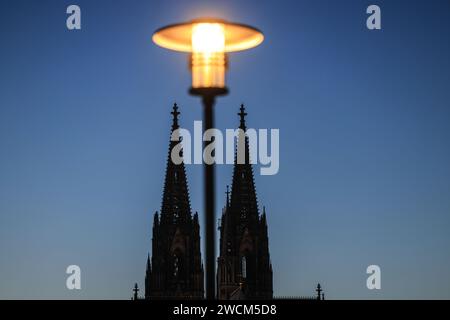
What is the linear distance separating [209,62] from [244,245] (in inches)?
2489

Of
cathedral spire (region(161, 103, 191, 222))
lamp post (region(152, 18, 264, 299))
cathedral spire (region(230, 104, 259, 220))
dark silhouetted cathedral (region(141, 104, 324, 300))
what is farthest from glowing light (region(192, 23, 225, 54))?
cathedral spire (region(230, 104, 259, 220))

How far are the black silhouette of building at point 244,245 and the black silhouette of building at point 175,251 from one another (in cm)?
203

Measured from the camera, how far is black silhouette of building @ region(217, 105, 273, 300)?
7425 cm

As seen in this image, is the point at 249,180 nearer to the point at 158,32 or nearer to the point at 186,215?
the point at 186,215

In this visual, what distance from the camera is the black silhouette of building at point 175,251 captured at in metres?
72.6

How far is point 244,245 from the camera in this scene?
74.5 meters

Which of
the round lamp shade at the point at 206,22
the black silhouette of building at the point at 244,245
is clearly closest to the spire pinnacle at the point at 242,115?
the black silhouette of building at the point at 244,245

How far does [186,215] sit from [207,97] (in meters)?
62.0

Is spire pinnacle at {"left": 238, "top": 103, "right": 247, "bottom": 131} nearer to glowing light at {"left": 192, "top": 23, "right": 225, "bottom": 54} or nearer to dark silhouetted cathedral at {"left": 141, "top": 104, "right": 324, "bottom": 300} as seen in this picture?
dark silhouetted cathedral at {"left": 141, "top": 104, "right": 324, "bottom": 300}

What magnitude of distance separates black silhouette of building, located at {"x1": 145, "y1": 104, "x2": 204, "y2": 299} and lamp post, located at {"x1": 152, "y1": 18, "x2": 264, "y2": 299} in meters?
60.9

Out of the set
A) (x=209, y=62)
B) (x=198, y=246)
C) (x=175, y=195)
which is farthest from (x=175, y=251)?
(x=209, y=62)

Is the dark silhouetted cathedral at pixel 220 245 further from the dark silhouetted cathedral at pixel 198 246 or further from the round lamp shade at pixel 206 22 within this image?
the round lamp shade at pixel 206 22

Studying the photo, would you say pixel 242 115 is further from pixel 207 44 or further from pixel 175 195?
pixel 207 44
